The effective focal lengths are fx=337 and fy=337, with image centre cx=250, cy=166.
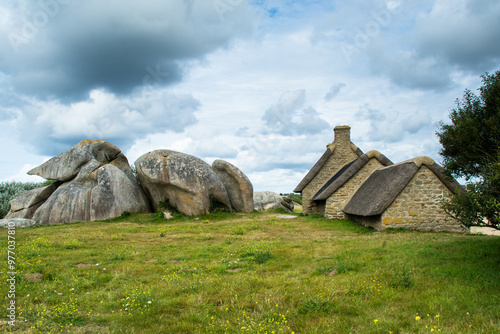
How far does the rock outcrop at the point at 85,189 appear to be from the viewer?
23625mm

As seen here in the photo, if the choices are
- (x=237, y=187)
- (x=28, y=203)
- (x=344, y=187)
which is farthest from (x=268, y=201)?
(x=28, y=203)

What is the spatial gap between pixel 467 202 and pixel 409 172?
9.63m

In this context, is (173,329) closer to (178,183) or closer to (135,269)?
(135,269)

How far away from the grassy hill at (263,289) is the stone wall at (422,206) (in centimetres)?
472

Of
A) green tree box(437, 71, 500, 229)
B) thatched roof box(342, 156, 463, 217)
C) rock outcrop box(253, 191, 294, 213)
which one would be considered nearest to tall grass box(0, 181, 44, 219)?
rock outcrop box(253, 191, 294, 213)

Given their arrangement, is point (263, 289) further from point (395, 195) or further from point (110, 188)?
point (110, 188)

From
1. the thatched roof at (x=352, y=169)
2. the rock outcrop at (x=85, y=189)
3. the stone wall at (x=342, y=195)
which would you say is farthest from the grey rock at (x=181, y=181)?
the thatched roof at (x=352, y=169)

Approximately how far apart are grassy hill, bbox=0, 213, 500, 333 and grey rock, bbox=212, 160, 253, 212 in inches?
630

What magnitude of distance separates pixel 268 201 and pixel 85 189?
18948mm

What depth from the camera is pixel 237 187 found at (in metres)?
28.1

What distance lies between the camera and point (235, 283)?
7.40 metres

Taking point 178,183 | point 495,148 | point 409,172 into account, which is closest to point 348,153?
point 409,172

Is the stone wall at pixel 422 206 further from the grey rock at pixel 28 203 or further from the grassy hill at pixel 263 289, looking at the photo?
the grey rock at pixel 28 203

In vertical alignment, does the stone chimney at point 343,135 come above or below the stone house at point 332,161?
above
